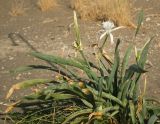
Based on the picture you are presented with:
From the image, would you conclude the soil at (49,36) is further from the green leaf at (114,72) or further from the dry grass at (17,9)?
Answer: the green leaf at (114,72)

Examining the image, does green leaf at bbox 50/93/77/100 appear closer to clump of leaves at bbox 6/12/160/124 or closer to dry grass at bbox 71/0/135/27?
clump of leaves at bbox 6/12/160/124

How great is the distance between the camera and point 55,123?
3.81 meters

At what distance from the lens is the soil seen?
5.70 m

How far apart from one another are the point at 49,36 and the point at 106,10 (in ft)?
4.33

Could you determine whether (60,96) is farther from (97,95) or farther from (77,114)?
(97,95)

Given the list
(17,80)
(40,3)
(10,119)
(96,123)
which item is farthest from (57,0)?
(96,123)

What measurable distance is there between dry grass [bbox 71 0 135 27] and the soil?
0.68 feet

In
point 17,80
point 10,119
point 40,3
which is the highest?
point 40,3

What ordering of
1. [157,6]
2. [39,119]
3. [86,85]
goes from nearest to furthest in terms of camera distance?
[86,85] < [39,119] < [157,6]

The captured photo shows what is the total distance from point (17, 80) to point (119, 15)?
2786mm

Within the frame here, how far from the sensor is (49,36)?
24.2 ft

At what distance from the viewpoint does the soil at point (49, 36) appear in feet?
18.7

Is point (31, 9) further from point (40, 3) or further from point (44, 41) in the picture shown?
point (44, 41)

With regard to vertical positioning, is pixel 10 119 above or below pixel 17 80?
below
